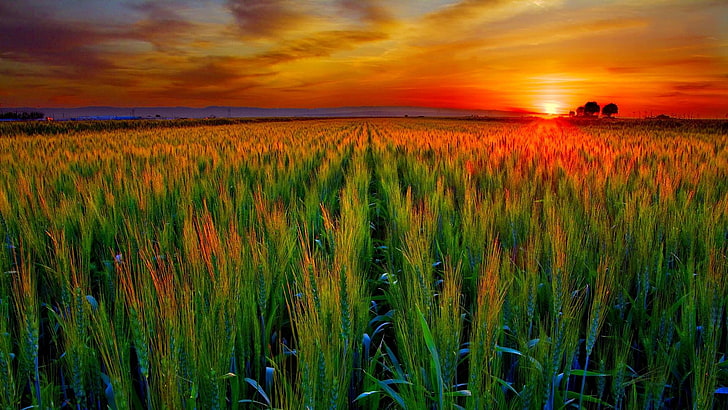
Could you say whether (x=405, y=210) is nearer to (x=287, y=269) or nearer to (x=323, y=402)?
(x=287, y=269)

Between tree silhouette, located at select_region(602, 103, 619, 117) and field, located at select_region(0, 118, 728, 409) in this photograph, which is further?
tree silhouette, located at select_region(602, 103, 619, 117)

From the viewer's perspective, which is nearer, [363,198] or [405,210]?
[405,210]

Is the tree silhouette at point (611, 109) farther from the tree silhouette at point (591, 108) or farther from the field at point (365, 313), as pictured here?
the field at point (365, 313)

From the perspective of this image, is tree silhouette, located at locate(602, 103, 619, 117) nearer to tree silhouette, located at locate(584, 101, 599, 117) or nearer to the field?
tree silhouette, located at locate(584, 101, 599, 117)

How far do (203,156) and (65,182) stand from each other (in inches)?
82.2

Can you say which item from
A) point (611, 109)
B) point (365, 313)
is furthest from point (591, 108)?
point (365, 313)

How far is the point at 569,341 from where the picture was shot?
48.4 inches

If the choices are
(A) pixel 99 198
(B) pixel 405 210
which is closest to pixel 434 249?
(B) pixel 405 210

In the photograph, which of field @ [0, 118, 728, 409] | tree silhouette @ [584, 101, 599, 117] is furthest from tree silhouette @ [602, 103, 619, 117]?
field @ [0, 118, 728, 409]

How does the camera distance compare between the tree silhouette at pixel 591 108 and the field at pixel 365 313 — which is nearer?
the field at pixel 365 313

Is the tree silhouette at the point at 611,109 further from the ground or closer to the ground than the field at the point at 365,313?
further from the ground

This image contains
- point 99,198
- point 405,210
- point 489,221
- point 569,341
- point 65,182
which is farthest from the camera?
point 65,182

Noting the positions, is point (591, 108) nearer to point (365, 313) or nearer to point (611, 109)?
point (611, 109)

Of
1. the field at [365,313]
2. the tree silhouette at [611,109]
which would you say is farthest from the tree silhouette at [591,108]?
the field at [365,313]
